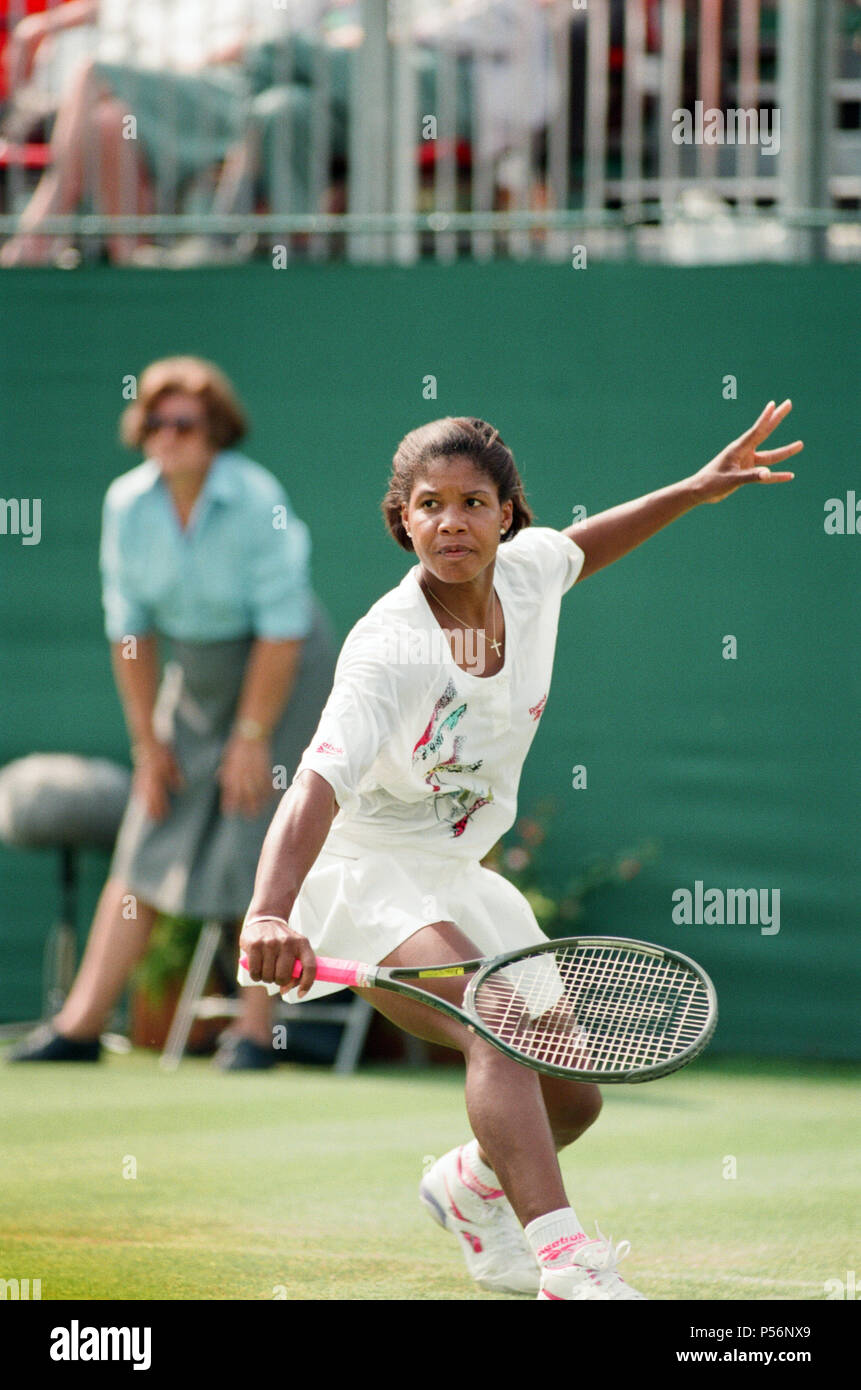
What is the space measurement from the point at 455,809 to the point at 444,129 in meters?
4.15

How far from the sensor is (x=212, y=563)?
6.47 m

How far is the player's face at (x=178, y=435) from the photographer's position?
21.5 ft

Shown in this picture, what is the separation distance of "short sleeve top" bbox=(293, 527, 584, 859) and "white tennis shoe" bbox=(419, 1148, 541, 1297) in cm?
69

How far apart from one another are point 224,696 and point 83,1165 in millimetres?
2010

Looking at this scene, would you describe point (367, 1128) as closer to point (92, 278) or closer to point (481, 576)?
point (481, 576)

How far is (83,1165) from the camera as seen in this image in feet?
16.1

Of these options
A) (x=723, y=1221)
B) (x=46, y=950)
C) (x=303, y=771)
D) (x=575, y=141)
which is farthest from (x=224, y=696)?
(x=303, y=771)

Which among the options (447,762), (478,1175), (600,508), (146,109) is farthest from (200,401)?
(478,1175)

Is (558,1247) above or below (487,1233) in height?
above

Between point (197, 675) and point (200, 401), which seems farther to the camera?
point (200, 401)

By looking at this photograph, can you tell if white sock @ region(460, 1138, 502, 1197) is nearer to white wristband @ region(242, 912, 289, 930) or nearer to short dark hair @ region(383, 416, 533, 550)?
white wristband @ region(242, 912, 289, 930)

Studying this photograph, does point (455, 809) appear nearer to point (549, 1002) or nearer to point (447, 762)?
point (447, 762)

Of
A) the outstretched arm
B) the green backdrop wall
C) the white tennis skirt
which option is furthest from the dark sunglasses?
the white tennis skirt

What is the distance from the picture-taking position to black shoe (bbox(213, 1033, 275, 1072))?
6.27 metres
